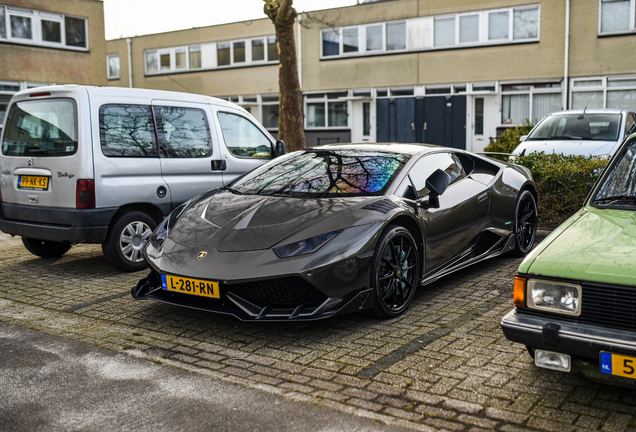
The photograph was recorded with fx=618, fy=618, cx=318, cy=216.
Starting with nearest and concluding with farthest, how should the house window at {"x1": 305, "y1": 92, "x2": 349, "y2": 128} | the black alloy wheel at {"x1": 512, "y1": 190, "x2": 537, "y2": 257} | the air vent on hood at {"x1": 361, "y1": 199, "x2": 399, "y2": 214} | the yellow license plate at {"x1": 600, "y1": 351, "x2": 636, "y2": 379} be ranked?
the yellow license plate at {"x1": 600, "y1": 351, "x2": 636, "y2": 379} → the air vent on hood at {"x1": 361, "y1": 199, "x2": 399, "y2": 214} → the black alloy wheel at {"x1": 512, "y1": 190, "x2": 537, "y2": 257} → the house window at {"x1": 305, "y1": 92, "x2": 349, "y2": 128}

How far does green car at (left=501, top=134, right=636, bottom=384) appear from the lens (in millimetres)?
3049

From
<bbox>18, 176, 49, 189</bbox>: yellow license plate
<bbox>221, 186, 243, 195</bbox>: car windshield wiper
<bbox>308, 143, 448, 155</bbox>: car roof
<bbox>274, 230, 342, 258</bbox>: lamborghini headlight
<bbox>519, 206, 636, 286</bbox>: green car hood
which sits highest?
<bbox>308, 143, 448, 155</bbox>: car roof

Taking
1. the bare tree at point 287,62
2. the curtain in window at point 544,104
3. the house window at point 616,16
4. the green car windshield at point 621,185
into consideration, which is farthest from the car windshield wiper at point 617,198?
the house window at point 616,16

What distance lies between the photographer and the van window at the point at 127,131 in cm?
668

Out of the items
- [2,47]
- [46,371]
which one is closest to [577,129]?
Answer: [46,371]

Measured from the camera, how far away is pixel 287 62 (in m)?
13.4

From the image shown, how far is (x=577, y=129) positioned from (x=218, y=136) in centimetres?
732

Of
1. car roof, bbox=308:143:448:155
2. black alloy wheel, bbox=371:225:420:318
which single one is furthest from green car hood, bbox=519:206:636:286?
car roof, bbox=308:143:448:155

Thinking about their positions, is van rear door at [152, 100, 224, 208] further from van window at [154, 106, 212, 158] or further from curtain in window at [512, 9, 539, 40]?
curtain in window at [512, 9, 539, 40]

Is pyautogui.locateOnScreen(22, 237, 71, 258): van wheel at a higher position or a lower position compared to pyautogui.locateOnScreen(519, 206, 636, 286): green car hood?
lower

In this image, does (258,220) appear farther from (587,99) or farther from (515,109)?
(515,109)

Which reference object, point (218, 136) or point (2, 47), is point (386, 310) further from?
point (2, 47)

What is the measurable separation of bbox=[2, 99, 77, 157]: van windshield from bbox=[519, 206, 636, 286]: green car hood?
4950mm

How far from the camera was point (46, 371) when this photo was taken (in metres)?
3.98
